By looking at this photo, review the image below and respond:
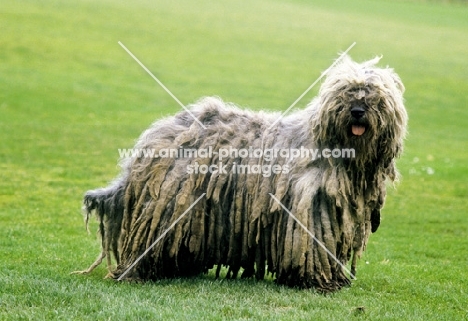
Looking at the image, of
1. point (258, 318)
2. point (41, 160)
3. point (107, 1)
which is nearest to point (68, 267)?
point (258, 318)

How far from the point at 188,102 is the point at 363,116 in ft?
51.8

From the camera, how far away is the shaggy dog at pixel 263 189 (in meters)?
7.06

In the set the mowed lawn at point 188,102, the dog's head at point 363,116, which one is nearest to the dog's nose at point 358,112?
the dog's head at point 363,116

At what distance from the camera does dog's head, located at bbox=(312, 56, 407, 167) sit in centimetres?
693

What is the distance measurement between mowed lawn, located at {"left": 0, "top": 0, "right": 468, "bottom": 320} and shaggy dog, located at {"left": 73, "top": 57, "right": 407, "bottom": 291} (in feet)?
0.91

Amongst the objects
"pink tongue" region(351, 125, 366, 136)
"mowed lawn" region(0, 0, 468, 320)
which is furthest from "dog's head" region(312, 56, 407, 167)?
"mowed lawn" region(0, 0, 468, 320)

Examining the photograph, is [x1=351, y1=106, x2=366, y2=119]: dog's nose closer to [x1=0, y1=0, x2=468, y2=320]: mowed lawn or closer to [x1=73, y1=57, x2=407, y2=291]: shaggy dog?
[x1=73, y1=57, x2=407, y2=291]: shaggy dog

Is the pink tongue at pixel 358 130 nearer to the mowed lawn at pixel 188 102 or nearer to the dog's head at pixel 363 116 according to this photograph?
the dog's head at pixel 363 116

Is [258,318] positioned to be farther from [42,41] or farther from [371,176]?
[42,41]

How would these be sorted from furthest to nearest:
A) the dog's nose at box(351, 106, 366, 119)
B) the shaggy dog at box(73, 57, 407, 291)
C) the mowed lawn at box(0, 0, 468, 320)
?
the shaggy dog at box(73, 57, 407, 291), the dog's nose at box(351, 106, 366, 119), the mowed lawn at box(0, 0, 468, 320)

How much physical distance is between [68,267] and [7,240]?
1.39 meters

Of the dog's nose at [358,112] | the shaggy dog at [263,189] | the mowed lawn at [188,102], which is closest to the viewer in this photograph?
the mowed lawn at [188,102]

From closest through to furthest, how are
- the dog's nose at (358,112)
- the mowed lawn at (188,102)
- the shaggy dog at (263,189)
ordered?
the mowed lawn at (188,102) < the dog's nose at (358,112) < the shaggy dog at (263,189)

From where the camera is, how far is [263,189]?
7.36 meters
